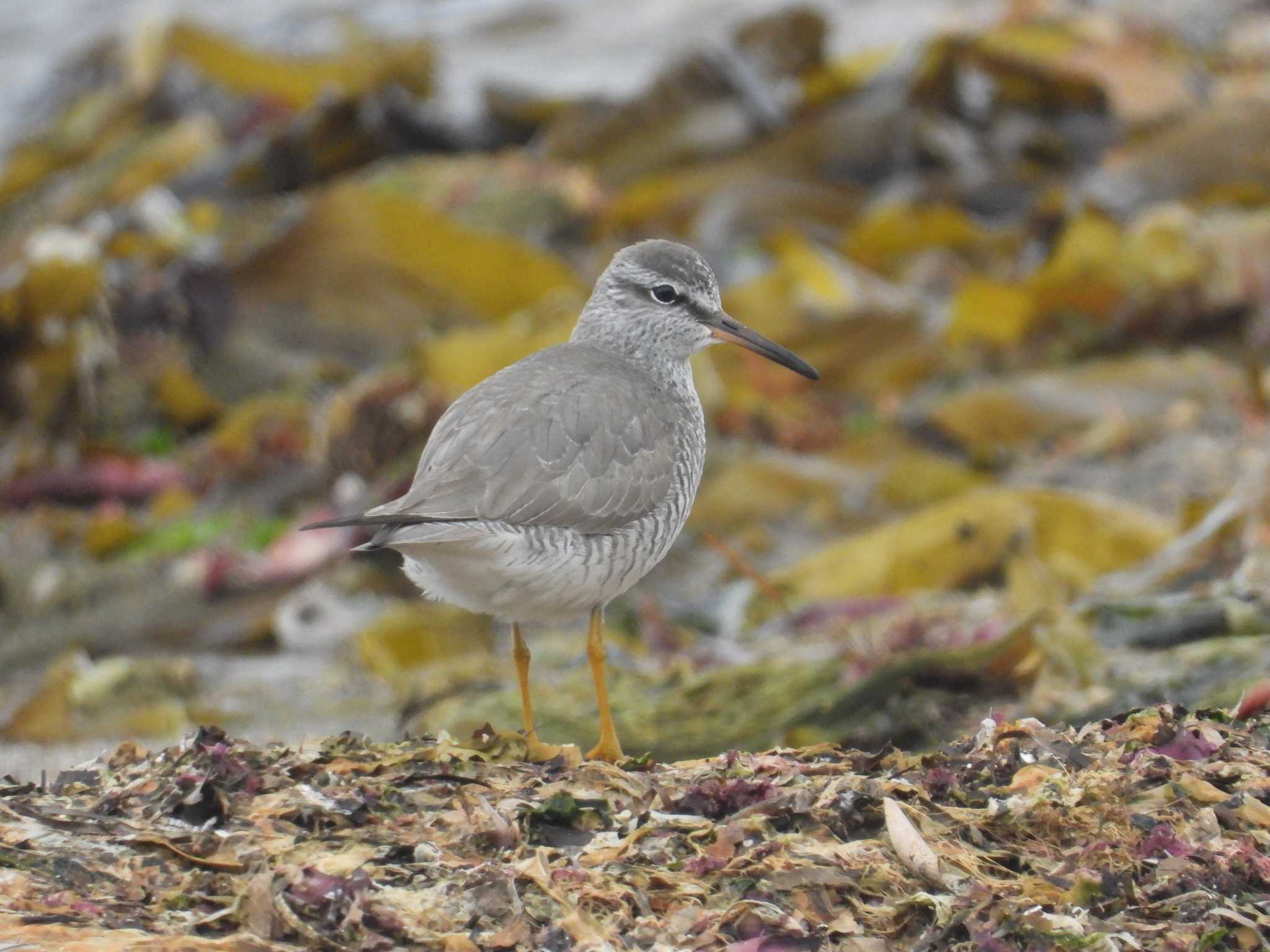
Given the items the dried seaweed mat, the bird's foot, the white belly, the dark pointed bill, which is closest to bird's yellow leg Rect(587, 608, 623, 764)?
the bird's foot

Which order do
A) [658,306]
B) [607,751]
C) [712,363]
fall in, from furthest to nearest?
[712,363]
[658,306]
[607,751]

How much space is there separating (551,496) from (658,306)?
114cm

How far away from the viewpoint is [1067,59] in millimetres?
13266

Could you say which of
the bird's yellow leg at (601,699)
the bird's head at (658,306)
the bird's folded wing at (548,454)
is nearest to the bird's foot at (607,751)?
the bird's yellow leg at (601,699)

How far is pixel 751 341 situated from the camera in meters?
5.44

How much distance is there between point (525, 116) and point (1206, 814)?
1250cm

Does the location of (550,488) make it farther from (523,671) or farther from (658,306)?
(658,306)


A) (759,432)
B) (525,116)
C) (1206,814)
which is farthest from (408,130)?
(1206,814)

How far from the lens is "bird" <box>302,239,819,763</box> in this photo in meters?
4.16

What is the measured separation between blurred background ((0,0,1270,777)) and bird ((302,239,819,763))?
2.11 feet

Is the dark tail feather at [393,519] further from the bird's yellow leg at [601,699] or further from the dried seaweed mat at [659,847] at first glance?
the bird's yellow leg at [601,699]

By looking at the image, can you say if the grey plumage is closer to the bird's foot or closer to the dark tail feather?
the dark tail feather

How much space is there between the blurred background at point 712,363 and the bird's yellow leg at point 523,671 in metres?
0.35

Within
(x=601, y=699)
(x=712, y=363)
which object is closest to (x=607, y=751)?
(x=601, y=699)
